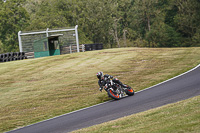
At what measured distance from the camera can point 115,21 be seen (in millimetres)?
88500

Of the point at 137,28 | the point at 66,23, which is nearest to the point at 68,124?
the point at 66,23

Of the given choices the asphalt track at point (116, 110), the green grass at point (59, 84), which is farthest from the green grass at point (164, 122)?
the green grass at point (59, 84)

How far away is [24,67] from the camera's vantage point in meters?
30.2

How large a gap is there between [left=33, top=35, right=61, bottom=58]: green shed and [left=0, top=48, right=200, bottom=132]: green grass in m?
10.4

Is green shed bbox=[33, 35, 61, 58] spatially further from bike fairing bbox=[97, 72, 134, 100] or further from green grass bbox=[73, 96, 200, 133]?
green grass bbox=[73, 96, 200, 133]

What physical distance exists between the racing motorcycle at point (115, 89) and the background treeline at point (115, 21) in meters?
52.5

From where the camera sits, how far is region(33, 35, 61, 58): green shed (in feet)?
130

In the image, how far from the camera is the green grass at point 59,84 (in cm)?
1428

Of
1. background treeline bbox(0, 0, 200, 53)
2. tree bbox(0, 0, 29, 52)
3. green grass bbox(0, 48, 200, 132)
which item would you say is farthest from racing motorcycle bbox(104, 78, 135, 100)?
tree bbox(0, 0, 29, 52)

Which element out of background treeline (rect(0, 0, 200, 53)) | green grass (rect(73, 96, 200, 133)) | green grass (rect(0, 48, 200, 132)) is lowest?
green grass (rect(0, 48, 200, 132))

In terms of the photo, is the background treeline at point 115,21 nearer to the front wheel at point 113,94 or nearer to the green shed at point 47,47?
the green shed at point 47,47

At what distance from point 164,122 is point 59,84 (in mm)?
13612

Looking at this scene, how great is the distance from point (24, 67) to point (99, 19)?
2230 inches

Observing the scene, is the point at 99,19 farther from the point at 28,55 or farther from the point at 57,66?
the point at 57,66
